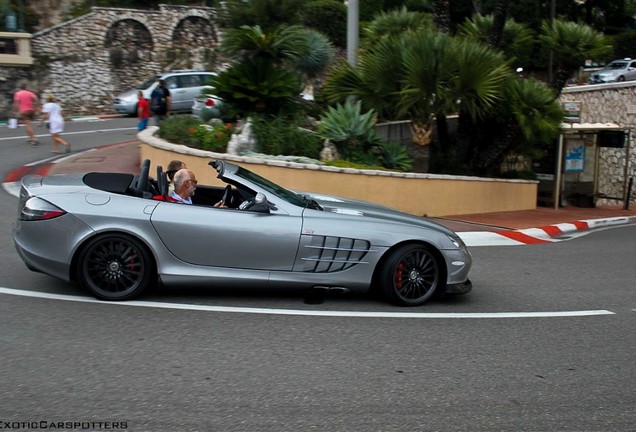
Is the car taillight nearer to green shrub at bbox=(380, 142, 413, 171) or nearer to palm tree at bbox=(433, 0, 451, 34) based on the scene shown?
green shrub at bbox=(380, 142, 413, 171)

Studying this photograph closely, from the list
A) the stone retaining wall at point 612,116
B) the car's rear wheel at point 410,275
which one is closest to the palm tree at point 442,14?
the stone retaining wall at point 612,116

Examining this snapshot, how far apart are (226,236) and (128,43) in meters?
28.5

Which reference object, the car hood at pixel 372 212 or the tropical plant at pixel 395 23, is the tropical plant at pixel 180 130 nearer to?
the tropical plant at pixel 395 23

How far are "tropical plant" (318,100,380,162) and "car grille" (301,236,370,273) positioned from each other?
7.65m

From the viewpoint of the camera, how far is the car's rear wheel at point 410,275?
7234 millimetres

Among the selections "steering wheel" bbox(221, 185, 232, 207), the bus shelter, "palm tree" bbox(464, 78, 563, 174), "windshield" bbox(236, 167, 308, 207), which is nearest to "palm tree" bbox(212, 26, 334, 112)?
"palm tree" bbox(464, 78, 563, 174)

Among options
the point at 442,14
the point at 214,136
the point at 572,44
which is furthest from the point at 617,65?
the point at 214,136

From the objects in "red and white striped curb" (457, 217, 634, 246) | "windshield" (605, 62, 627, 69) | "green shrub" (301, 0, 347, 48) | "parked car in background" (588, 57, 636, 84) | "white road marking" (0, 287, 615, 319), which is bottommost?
"red and white striped curb" (457, 217, 634, 246)

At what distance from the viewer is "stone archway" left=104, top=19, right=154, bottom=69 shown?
107 feet

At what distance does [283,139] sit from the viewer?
14508 mm

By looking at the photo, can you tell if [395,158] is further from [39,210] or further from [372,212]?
[39,210]

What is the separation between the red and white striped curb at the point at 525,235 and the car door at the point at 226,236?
5.55 m

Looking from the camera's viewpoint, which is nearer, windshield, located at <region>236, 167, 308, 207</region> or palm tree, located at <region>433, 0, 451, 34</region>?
windshield, located at <region>236, 167, 308, 207</region>

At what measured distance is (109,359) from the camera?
550cm
